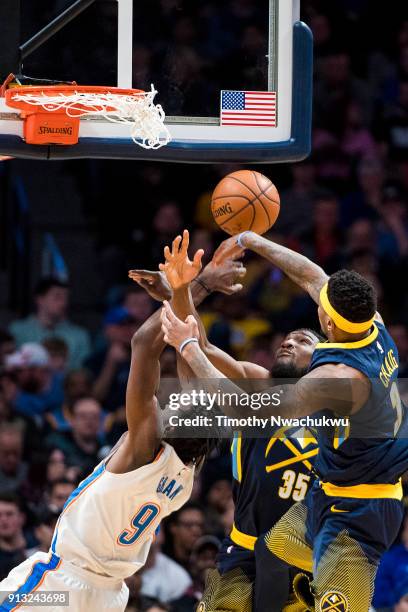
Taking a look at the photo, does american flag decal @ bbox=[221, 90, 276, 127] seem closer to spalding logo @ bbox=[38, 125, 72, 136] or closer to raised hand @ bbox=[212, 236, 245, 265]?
raised hand @ bbox=[212, 236, 245, 265]

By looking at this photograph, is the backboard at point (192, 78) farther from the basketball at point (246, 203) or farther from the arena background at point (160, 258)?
the arena background at point (160, 258)

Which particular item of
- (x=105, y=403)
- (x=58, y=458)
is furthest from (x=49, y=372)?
(x=58, y=458)

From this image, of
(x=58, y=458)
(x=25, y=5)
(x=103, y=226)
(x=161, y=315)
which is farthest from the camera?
(x=103, y=226)

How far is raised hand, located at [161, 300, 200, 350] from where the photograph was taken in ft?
18.1

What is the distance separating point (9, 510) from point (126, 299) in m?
2.65

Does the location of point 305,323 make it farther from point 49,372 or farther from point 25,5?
point 25,5

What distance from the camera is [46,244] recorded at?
1098 centimetres

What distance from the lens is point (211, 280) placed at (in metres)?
6.30

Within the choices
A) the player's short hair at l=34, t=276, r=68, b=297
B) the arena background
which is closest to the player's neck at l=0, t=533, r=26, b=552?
the arena background

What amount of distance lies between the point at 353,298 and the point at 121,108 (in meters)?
1.74

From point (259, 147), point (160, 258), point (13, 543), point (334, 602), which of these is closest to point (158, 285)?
point (259, 147)

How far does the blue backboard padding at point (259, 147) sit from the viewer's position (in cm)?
649

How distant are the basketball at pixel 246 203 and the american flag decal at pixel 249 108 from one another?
1.00 ft

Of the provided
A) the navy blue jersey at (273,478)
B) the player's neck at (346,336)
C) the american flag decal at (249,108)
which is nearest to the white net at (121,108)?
the american flag decal at (249,108)
